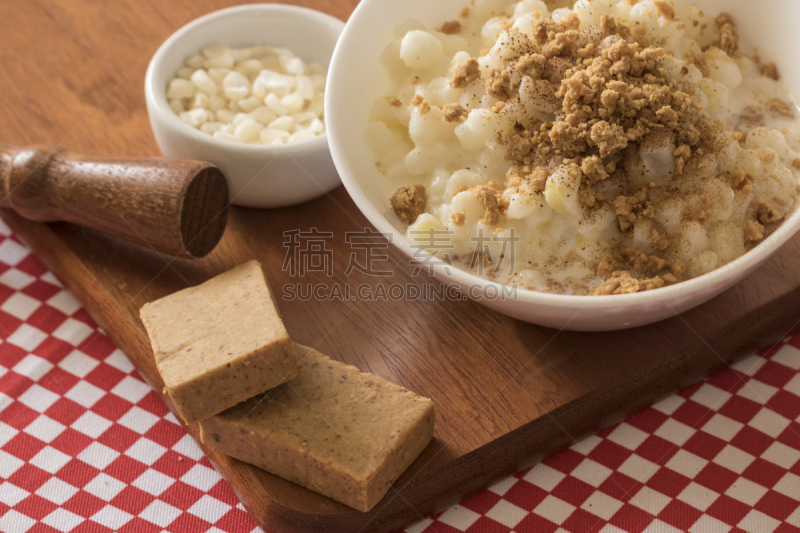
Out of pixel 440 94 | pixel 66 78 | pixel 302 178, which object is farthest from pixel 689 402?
pixel 66 78

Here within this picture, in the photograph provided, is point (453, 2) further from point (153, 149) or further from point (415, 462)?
point (415, 462)

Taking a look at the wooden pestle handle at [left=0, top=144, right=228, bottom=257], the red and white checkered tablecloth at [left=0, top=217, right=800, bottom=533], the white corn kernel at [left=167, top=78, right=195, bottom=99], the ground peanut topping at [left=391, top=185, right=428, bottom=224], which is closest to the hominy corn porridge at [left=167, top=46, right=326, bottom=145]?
the white corn kernel at [left=167, top=78, right=195, bottom=99]

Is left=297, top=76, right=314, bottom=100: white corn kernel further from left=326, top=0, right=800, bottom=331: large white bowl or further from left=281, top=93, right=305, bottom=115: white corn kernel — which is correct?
left=326, top=0, right=800, bottom=331: large white bowl

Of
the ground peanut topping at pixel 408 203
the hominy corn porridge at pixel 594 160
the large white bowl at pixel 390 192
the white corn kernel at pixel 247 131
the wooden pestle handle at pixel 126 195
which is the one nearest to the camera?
the large white bowl at pixel 390 192

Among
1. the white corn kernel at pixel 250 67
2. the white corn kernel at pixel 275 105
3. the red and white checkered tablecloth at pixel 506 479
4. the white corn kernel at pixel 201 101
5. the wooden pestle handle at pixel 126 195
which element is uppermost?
the white corn kernel at pixel 250 67

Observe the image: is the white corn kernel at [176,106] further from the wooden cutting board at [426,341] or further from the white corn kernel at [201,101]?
the wooden cutting board at [426,341]

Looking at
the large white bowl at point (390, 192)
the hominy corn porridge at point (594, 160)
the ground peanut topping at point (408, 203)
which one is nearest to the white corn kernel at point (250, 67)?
the large white bowl at point (390, 192)

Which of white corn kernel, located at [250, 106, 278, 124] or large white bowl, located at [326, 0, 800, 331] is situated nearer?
large white bowl, located at [326, 0, 800, 331]
